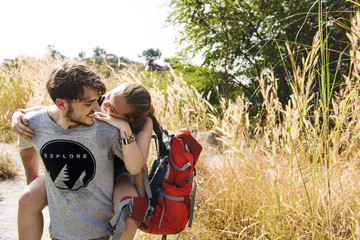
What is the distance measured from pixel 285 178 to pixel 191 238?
82 cm

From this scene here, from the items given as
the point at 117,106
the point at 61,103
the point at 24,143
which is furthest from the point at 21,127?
the point at 117,106

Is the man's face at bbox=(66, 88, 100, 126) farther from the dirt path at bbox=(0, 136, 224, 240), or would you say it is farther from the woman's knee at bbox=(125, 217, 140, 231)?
the dirt path at bbox=(0, 136, 224, 240)

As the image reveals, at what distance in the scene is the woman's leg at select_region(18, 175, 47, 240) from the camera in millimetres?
1322

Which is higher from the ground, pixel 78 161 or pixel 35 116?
pixel 35 116

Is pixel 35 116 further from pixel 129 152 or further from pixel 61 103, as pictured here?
pixel 129 152

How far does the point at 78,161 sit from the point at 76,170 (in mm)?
Answer: 49

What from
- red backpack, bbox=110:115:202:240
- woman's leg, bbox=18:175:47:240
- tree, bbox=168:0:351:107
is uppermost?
tree, bbox=168:0:351:107

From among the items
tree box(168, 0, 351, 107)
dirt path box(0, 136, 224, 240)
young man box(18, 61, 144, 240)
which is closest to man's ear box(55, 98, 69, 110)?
young man box(18, 61, 144, 240)

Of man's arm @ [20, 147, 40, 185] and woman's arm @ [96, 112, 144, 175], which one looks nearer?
woman's arm @ [96, 112, 144, 175]

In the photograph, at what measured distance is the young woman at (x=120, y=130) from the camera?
1304 millimetres

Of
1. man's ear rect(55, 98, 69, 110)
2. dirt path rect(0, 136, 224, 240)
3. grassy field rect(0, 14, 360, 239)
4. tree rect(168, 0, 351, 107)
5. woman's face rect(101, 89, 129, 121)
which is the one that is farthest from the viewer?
tree rect(168, 0, 351, 107)

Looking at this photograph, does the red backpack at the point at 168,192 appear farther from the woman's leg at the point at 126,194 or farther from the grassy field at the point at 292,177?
the grassy field at the point at 292,177

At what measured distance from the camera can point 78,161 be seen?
4.30 feet

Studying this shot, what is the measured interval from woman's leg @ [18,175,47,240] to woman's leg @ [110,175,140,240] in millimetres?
405
